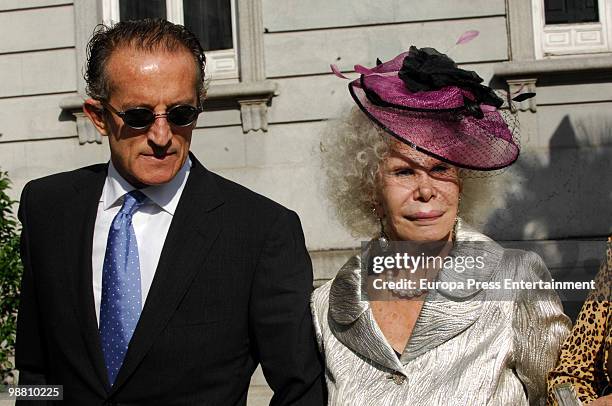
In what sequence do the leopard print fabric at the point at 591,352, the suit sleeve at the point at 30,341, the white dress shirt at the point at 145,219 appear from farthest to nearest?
the suit sleeve at the point at 30,341 → the white dress shirt at the point at 145,219 → the leopard print fabric at the point at 591,352

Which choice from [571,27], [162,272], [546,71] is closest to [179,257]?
[162,272]

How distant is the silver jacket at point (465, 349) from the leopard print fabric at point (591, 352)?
6 cm

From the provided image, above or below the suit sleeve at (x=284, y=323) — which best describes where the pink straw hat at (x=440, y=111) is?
above

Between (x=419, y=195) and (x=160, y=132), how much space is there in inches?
31.3

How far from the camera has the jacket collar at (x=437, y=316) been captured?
2.87 meters

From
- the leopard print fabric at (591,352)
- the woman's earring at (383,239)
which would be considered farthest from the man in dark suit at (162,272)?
the leopard print fabric at (591,352)

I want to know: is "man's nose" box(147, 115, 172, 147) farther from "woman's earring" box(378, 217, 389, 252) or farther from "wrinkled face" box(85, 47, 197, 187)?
"woman's earring" box(378, 217, 389, 252)

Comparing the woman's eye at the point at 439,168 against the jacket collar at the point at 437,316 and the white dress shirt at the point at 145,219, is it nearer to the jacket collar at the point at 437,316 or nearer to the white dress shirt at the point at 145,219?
the jacket collar at the point at 437,316

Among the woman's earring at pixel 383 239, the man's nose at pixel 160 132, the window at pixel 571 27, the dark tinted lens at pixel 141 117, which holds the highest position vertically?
the window at pixel 571 27

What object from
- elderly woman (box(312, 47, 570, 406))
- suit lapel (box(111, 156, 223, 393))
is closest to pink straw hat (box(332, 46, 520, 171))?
elderly woman (box(312, 47, 570, 406))

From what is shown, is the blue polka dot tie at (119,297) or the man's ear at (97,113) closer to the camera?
the blue polka dot tie at (119,297)

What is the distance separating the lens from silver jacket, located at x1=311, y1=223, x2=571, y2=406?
2793 mm

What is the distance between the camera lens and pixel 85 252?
118 inches

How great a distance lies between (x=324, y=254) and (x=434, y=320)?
545 centimetres
